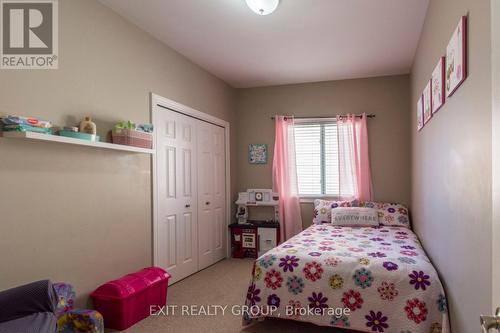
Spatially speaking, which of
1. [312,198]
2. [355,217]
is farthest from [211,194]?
[355,217]

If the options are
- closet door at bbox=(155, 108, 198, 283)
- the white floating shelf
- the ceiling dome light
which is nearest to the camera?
the white floating shelf

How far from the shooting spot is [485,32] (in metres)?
1.19

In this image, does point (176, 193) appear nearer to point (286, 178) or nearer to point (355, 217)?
point (286, 178)

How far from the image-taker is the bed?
218cm

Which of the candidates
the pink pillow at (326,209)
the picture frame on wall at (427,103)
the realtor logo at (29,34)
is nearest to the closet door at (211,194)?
the pink pillow at (326,209)

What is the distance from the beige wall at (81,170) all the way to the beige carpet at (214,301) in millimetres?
504

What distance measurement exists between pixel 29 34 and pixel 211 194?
9.10 ft

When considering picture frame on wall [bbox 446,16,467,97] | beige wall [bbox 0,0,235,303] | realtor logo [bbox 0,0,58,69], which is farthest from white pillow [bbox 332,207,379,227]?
realtor logo [bbox 0,0,58,69]

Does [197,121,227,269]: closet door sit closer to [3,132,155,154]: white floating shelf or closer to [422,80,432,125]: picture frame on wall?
[3,132,155,154]: white floating shelf

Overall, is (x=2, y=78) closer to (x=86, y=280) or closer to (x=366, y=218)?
(x=86, y=280)

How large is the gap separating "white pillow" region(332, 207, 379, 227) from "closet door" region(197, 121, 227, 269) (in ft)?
5.17

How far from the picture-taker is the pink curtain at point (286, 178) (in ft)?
15.9

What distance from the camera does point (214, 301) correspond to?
3166 millimetres

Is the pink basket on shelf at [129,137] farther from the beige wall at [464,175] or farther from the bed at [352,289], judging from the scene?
the beige wall at [464,175]
